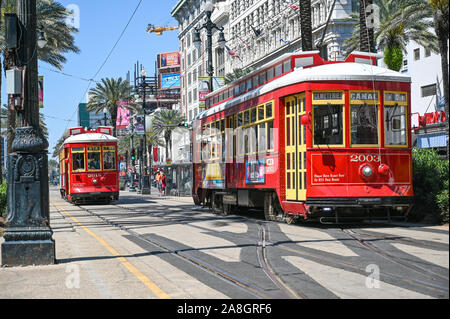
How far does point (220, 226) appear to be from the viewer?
16.0 meters

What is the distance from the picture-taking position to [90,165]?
101 ft

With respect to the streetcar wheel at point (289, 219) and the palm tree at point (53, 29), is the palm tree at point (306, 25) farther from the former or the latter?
the palm tree at point (53, 29)

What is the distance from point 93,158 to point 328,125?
1928cm

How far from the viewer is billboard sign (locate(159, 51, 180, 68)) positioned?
478ft

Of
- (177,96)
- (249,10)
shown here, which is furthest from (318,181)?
(177,96)

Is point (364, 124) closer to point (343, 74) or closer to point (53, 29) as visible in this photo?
point (343, 74)

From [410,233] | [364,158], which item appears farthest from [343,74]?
[410,233]

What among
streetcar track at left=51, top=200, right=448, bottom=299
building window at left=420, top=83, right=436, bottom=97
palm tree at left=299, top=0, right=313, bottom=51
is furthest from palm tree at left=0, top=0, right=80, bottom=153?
building window at left=420, top=83, right=436, bottom=97

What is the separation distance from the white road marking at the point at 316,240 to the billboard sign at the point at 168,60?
133914 millimetres

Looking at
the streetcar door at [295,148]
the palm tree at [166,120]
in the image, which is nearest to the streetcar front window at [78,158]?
the streetcar door at [295,148]

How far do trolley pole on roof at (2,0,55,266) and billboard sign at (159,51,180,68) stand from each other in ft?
449
